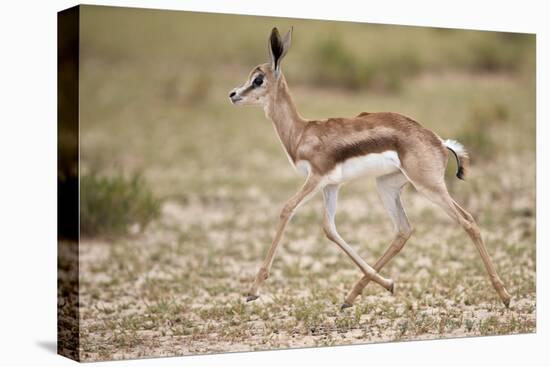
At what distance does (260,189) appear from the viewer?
1413 cm

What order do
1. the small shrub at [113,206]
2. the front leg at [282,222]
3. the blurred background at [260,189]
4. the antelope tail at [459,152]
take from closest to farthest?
the front leg at [282,222] → the antelope tail at [459,152] → the blurred background at [260,189] → the small shrub at [113,206]

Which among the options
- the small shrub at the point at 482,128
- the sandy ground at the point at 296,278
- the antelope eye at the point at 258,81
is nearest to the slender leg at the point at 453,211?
the sandy ground at the point at 296,278

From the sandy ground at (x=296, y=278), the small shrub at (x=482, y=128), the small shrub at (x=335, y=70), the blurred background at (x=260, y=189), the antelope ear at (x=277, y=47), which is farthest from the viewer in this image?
the small shrub at (x=335, y=70)

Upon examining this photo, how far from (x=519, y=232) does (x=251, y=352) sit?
582 centimetres

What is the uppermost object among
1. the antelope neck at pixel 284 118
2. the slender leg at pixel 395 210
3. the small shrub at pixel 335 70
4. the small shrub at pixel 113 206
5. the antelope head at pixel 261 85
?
the small shrub at pixel 335 70

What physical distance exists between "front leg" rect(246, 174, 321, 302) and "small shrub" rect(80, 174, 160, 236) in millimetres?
3990

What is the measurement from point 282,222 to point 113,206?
4405mm

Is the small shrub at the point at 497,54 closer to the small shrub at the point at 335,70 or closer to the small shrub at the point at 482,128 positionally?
the small shrub at the point at 482,128

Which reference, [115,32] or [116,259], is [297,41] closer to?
[115,32]

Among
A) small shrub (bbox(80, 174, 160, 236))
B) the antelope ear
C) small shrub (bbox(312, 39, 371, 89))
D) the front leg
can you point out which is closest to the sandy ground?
small shrub (bbox(80, 174, 160, 236))

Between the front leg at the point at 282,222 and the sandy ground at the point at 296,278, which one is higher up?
the front leg at the point at 282,222

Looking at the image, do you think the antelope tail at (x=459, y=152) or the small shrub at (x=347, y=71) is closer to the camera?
the antelope tail at (x=459, y=152)

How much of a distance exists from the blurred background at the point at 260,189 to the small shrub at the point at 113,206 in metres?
0.02

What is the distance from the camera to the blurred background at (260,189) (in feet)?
28.7
